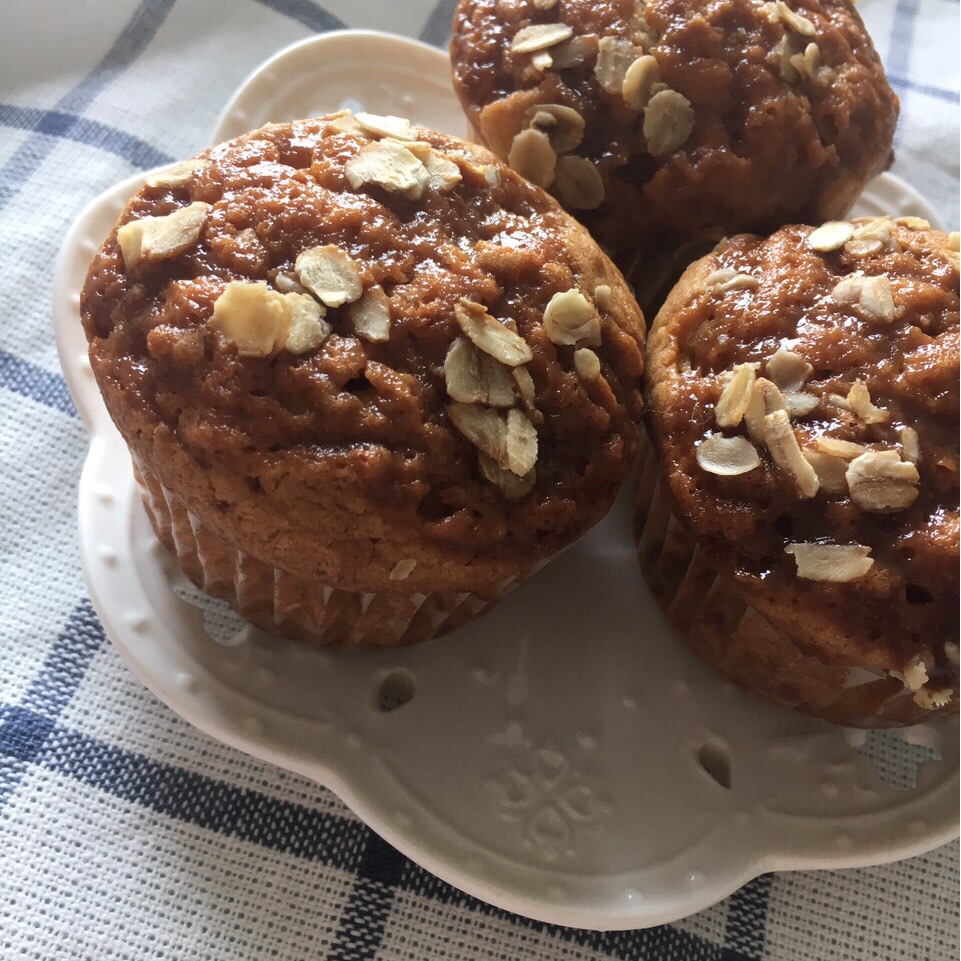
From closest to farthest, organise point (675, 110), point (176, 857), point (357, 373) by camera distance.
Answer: point (357, 373) → point (176, 857) → point (675, 110)

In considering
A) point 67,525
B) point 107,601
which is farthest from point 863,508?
point 67,525

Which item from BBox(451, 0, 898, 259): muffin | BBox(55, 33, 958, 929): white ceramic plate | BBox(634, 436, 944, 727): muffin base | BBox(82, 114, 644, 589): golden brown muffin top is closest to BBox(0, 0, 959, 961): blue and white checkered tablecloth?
BBox(55, 33, 958, 929): white ceramic plate

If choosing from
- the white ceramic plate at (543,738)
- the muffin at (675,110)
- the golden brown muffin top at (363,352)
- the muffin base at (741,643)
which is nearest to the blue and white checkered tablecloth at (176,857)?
the white ceramic plate at (543,738)

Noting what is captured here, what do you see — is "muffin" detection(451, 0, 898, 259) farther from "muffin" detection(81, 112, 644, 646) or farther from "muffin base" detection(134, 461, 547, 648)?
"muffin base" detection(134, 461, 547, 648)

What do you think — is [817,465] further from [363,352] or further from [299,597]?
[299,597]

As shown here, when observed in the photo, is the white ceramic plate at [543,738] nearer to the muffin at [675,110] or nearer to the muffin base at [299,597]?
A: the muffin base at [299,597]

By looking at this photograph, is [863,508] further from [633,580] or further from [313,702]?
[313,702]

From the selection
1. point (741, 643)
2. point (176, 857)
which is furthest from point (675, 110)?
point (176, 857)
